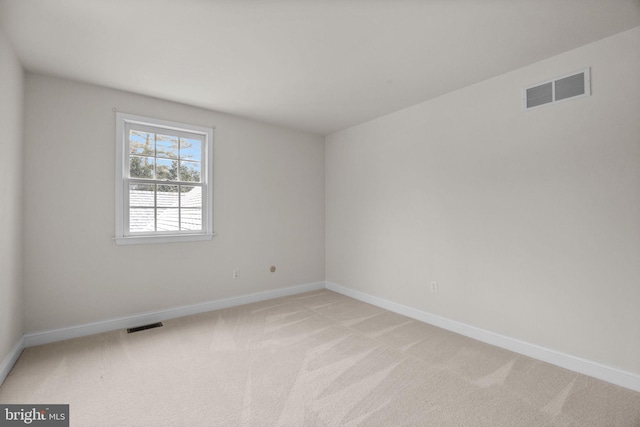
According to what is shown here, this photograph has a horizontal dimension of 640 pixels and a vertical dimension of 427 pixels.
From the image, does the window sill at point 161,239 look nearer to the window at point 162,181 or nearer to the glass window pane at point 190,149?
the window at point 162,181

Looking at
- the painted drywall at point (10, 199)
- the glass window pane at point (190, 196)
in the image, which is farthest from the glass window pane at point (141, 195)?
the painted drywall at point (10, 199)

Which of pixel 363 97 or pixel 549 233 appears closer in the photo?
pixel 549 233

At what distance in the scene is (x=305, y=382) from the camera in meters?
2.09

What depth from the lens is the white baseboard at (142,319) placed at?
270 centimetres

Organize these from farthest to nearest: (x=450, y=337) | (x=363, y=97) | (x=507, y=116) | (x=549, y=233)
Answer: (x=363, y=97) < (x=450, y=337) < (x=507, y=116) < (x=549, y=233)

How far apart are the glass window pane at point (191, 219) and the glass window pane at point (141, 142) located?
0.79 metres

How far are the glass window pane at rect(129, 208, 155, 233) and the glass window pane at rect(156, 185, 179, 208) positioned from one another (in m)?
0.14

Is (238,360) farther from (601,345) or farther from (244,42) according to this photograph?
(601,345)

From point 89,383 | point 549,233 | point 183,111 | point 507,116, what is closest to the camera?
point 89,383

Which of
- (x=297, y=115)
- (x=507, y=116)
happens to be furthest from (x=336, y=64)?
(x=507, y=116)

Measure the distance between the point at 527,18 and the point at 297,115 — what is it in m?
2.58

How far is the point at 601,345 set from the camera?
2.15m

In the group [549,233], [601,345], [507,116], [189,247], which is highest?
[507,116]

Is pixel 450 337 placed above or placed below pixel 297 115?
below
